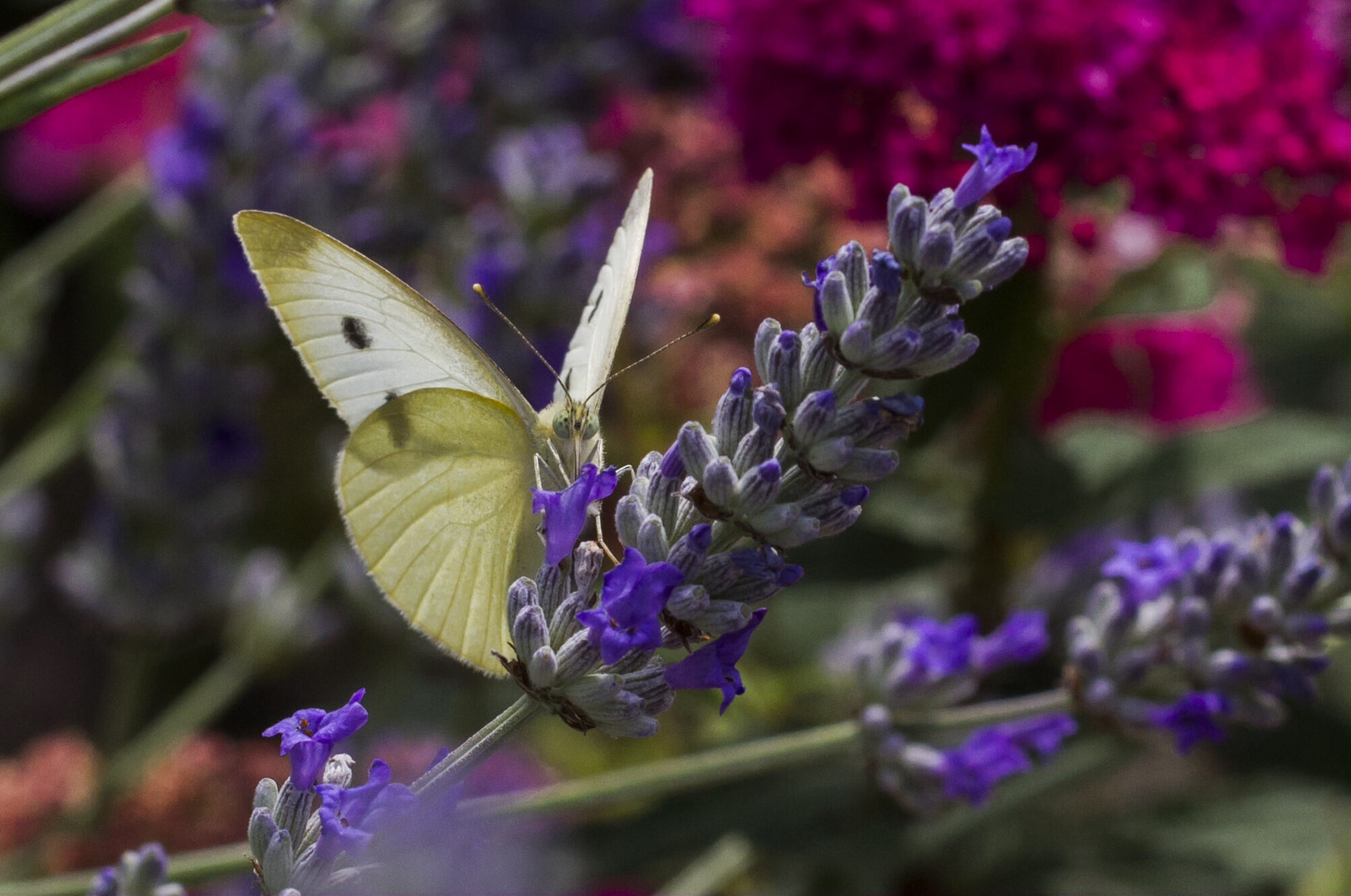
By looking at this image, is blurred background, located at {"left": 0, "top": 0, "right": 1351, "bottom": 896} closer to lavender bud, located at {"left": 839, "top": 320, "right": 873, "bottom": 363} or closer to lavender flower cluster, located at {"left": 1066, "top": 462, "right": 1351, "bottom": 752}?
lavender flower cluster, located at {"left": 1066, "top": 462, "right": 1351, "bottom": 752}

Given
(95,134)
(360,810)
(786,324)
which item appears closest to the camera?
(360,810)

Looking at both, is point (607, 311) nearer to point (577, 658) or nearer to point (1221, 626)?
point (577, 658)

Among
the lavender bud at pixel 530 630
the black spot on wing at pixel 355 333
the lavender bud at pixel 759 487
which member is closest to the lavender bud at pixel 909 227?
the lavender bud at pixel 759 487

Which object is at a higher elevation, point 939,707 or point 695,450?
point 695,450

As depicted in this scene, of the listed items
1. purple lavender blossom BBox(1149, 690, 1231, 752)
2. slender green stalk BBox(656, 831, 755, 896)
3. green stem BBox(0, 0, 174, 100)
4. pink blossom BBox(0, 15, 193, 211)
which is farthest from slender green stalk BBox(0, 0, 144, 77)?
pink blossom BBox(0, 15, 193, 211)

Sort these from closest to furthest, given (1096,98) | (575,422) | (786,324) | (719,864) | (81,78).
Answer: (81,78) → (575,422) → (1096,98) → (719,864) → (786,324)

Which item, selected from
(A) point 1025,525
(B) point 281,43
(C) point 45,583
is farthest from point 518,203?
(C) point 45,583

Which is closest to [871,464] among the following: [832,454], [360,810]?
[832,454]
